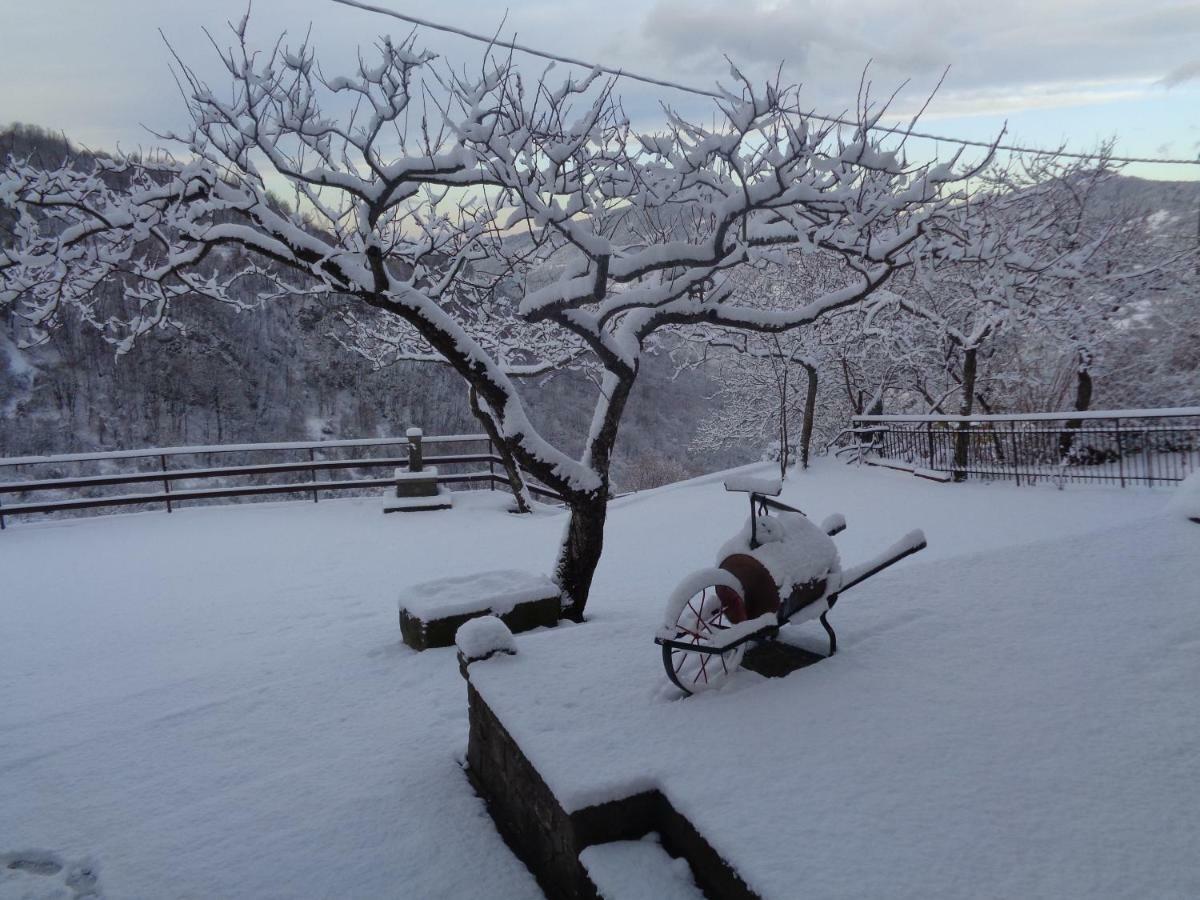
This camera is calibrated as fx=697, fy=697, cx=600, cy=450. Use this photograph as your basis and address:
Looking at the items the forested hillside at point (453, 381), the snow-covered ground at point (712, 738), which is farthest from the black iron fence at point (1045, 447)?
the snow-covered ground at point (712, 738)

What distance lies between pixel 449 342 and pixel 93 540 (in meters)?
8.50

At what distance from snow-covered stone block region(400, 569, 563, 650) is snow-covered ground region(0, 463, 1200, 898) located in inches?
8.2

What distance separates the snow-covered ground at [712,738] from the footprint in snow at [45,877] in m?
0.03

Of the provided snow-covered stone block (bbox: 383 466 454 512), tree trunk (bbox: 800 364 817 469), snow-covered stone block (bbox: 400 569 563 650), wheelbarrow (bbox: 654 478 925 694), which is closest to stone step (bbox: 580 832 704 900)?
wheelbarrow (bbox: 654 478 925 694)

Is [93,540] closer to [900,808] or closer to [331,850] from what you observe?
[331,850]

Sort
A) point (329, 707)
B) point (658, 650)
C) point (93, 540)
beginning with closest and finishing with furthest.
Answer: point (658, 650) → point (329, 707) → point (93, 540)

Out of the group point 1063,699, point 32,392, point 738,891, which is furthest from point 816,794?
point 32,392

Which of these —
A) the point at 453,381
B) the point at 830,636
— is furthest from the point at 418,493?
the point at 453,381

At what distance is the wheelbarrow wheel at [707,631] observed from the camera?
3.22 m

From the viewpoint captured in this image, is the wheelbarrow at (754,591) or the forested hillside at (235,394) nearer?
the wheelbarrow at (754,591)

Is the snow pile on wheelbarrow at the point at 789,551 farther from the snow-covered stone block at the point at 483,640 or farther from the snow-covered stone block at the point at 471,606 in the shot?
the snow-covered stone block at the point at 471,606

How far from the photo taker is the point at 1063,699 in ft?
9.32

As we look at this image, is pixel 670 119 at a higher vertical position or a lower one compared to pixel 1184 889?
higher

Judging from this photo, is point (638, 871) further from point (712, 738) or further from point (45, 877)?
point (45, 877)
